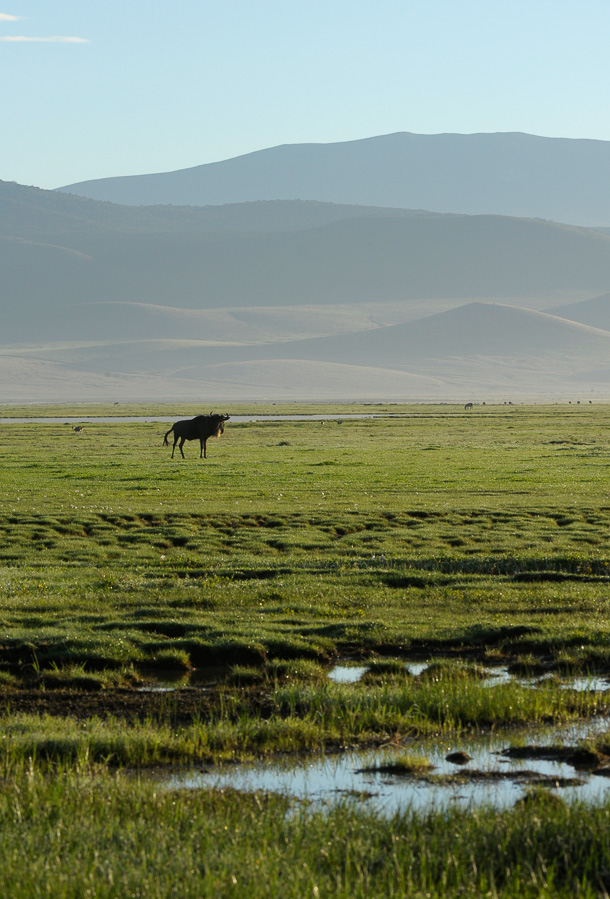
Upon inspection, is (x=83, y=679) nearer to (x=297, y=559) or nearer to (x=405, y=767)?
(x=405, y=767)

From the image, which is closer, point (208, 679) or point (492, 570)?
point (208, 679)

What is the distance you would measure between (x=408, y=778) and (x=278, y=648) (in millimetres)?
4189

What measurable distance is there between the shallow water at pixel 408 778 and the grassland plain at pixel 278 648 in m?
0.34

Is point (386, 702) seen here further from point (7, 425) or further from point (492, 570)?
point (7, 425)

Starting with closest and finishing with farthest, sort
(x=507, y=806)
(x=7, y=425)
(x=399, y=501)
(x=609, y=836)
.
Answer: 1. (x=609, y=836)
2. (x=507, y=806)
3. (x=399, y=501)
4. (x=7, y=425)

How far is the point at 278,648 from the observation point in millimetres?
12055

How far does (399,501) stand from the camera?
85.8 ft

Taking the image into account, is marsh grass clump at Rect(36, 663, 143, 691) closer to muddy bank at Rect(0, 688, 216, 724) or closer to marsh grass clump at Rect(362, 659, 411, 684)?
muddy bank at Rect(0, 688, 216, 724)

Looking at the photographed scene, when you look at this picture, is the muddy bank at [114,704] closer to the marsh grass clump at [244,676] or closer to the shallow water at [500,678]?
the marsh grass clump at [244,676]

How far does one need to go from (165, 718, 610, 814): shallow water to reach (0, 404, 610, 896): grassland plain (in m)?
0.34

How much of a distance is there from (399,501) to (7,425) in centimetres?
4955

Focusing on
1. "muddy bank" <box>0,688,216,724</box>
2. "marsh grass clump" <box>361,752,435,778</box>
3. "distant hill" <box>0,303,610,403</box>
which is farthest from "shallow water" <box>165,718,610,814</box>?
"distant hill" <box>0,303,610,403</box>

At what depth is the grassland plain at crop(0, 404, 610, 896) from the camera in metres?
6.22

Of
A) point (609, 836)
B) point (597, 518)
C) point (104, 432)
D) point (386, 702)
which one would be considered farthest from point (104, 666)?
point (104, 432)
